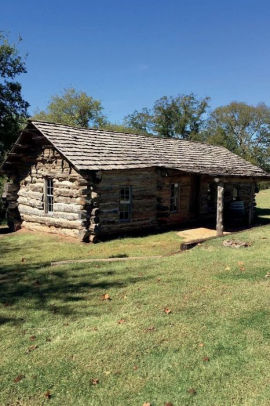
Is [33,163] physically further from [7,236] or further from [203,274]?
[203,274]

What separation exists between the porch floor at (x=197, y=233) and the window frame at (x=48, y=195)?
633 cm

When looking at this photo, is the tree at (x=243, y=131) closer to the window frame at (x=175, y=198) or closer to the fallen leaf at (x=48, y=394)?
the window frame at (x=175, y=198)

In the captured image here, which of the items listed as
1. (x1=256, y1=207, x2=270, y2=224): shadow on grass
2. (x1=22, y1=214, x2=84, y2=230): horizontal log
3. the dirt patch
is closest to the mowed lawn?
the dirt patch

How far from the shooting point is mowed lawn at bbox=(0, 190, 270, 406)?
4.26 meters

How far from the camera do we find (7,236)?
16422 millimetres

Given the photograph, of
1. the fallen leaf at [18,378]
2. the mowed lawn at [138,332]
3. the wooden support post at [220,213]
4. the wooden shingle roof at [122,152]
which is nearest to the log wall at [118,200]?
the wooden shingle roof at [122,152]

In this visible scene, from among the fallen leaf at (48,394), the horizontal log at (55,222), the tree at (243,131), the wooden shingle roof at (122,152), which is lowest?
the fallen leaf at (48,394)

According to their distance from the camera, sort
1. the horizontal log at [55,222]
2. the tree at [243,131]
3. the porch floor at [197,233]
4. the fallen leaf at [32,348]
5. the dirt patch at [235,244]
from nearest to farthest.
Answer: the fallen leaf at [32,348]
the dirt patch at [235,244]
the horizontal log at [55,222]
the porch floor at [197,233]
the tree at [243,131]

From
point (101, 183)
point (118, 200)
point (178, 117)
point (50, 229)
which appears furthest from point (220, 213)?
point (178, 117)

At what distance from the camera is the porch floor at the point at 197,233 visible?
15.2 metres

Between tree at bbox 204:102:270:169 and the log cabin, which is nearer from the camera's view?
the log cabin

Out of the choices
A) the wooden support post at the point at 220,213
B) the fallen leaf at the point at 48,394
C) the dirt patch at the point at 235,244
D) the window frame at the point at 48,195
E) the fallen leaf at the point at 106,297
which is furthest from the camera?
the window frame at the point at 48,195

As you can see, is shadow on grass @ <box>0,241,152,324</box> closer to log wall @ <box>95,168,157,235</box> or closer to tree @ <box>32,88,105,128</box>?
log wall @ <box>95,168,157,235</box>

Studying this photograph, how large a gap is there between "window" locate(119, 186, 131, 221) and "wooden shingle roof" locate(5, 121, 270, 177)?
1329 mm
